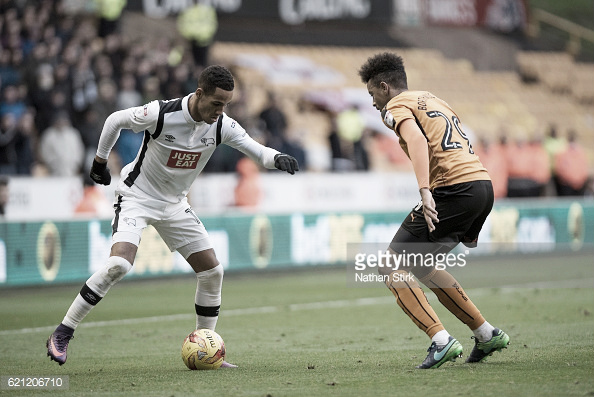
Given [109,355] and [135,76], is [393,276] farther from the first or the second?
[135,76]

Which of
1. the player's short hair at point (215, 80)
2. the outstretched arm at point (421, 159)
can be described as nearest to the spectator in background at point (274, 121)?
the player's short hair at point (215, 80)

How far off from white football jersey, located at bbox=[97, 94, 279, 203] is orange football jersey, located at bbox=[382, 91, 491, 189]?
44.2 inches

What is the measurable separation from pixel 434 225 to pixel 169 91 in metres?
11.7

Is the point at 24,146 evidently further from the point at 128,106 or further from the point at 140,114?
the point at 140,114

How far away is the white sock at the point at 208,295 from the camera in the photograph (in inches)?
307

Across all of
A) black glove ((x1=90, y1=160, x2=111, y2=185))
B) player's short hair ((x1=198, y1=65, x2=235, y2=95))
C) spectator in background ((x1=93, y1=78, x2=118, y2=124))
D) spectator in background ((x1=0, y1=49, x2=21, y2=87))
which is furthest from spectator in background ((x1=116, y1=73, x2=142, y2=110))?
player's short hair ((x1=198, y1=65, x2=235, y2=95))

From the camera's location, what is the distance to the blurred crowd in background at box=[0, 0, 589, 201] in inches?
615

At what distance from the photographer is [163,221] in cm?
771

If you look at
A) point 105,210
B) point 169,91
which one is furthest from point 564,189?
point 105,210

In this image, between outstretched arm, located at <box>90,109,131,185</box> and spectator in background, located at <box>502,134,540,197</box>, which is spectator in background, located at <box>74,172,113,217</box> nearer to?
outstretched arm, located at <box>90,109,131,185</box>

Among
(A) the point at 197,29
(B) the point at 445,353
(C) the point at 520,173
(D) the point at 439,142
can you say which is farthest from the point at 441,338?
(C) the point at 520,173

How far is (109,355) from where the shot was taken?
8.30 m

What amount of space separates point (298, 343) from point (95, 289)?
2.32 m

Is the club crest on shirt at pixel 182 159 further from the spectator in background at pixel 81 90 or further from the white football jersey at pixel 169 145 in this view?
the spectator in background at pixel 81 90
